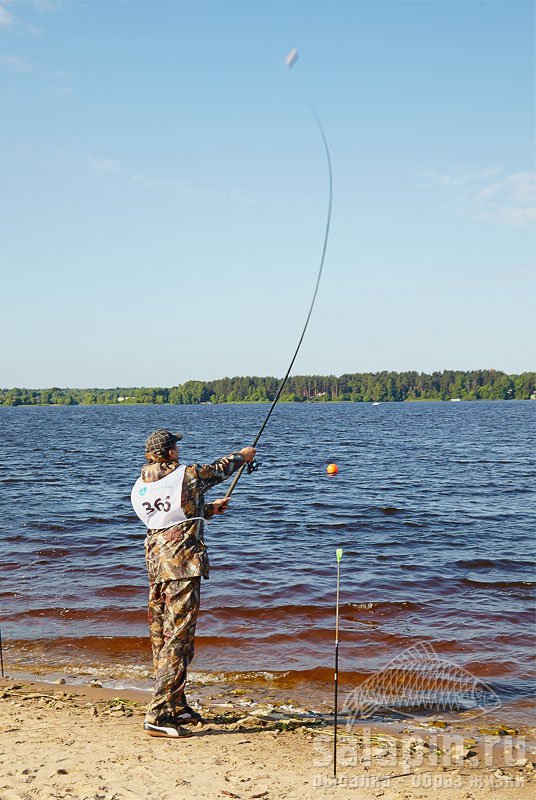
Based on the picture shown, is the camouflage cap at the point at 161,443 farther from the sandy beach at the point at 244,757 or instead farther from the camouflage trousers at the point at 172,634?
the sandy beach at the point at 244,757

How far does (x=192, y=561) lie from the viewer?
5.85m

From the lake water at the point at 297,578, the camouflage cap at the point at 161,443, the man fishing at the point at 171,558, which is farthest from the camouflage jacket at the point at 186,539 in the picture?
the lake water at the point at 297,578

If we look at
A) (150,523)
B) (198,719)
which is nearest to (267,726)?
(198,719)

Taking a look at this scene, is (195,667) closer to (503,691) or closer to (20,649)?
(20,649)

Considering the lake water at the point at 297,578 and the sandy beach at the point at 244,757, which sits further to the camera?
the lake water at the point at 297,578

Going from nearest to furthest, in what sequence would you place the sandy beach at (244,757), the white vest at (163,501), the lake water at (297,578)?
1. the sandy beach at (244,757)
2. the white vest at (163,501)
3. the lake water at (297,578)

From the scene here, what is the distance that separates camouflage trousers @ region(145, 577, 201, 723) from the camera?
5875mm

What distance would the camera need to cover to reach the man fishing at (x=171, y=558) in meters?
5.85

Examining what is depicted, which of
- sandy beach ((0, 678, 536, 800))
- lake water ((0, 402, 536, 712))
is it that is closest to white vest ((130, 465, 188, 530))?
sandy beach ((0, 678, 536, 800))

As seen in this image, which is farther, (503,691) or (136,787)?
(503,691)

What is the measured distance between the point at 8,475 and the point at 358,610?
2191 centimetres

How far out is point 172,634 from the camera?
5.91 meters

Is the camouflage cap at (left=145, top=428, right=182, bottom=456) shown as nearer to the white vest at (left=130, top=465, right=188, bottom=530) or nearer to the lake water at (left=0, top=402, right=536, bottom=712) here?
the white vest at (left=130, top=465, right=188, bottom=530)

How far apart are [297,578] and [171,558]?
7.17 m
